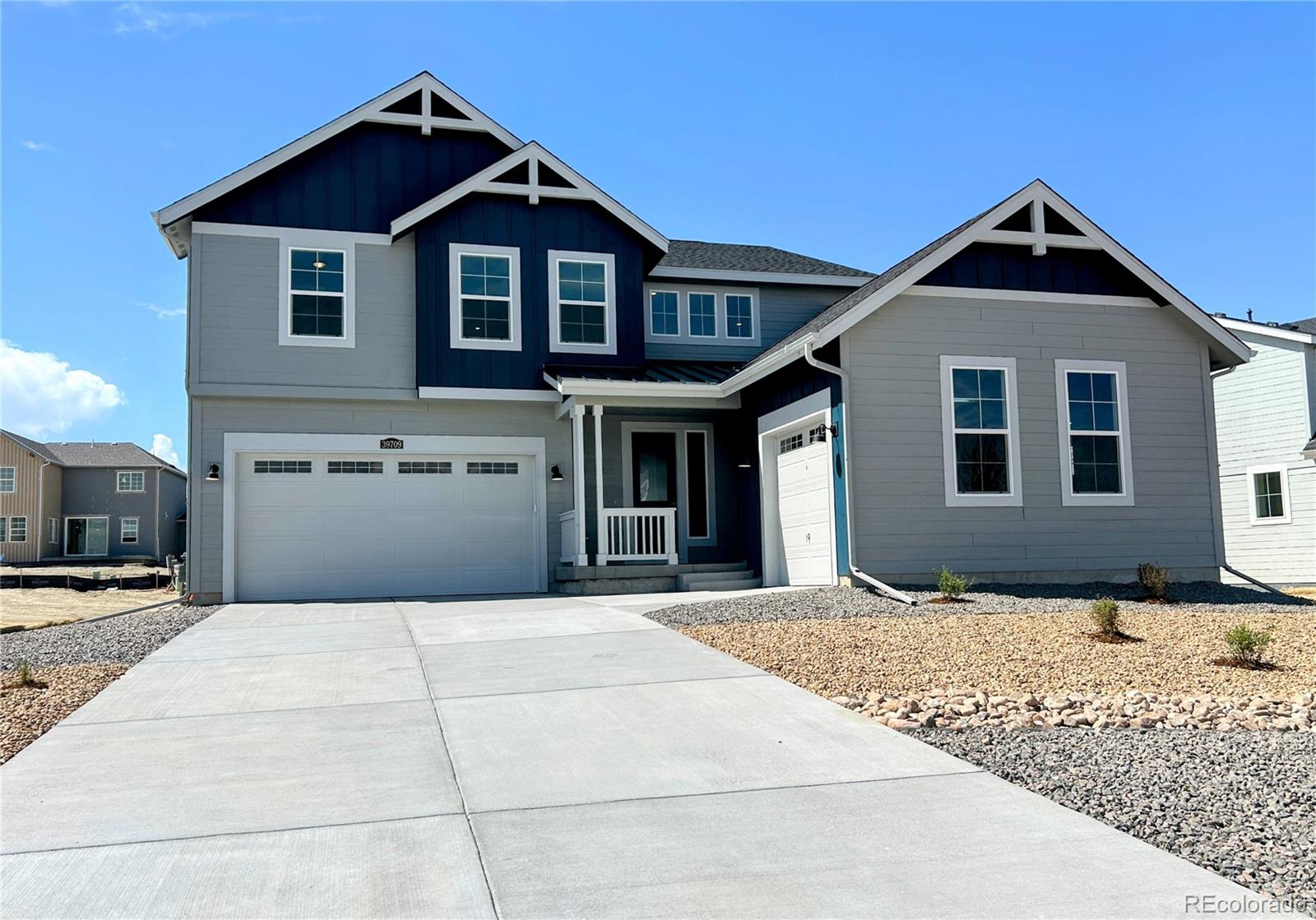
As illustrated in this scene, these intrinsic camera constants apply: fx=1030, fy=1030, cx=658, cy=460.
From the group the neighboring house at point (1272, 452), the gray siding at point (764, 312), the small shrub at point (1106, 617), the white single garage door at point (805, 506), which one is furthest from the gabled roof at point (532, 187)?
the neighboring house at point (1272, 452)

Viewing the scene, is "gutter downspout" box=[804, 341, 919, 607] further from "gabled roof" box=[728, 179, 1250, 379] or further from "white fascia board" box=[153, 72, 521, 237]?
"white fascia board" box=[153, 72, 521, 237]

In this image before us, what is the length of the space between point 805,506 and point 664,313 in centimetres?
510

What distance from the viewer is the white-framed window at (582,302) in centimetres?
1553

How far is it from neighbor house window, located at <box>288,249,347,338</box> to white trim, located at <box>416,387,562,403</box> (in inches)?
59.4

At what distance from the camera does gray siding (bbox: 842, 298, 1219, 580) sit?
1227 cm

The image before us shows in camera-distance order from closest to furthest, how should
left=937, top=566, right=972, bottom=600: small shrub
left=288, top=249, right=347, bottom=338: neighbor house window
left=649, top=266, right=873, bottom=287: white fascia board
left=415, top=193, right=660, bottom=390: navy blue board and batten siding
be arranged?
left=937, top=566, right=972, bottom=600: small shrub < left=288, top=249, right=347, bottom=338: neighbor house window < left=415, top=193, right=660, bottom=390: navy blue board and batten siding < left=649, top=266, right=873, bottom=287: white fascia board

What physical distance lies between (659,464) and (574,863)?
498 inches

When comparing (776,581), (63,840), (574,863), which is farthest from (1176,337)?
(63,840)

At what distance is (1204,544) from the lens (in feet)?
43.8

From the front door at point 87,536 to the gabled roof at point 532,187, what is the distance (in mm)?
32580

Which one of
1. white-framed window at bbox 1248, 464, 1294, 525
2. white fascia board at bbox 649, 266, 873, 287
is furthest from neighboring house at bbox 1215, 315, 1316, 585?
white fascia board at bbox 649, 266, 873, 287
